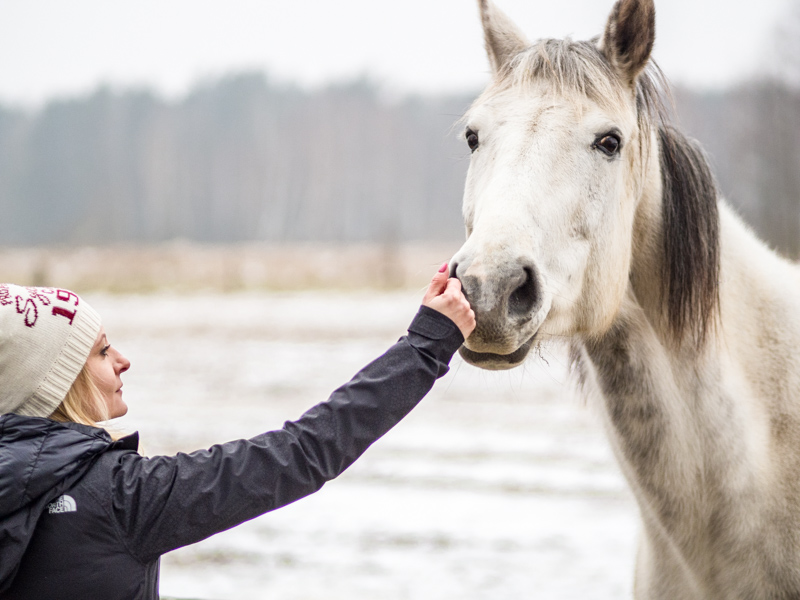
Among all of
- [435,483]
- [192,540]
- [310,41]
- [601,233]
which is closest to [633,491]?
[601,233]

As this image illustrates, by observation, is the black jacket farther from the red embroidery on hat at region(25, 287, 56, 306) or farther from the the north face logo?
the red embroidery on hat at region(25, 287, 56, 306)

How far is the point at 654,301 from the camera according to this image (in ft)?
6.35

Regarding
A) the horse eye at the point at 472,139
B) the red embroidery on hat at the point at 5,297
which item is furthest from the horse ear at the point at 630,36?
the red embroidery on hat at the point at 5,297

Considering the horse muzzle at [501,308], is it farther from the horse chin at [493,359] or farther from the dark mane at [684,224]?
the dark mane at [684,224]

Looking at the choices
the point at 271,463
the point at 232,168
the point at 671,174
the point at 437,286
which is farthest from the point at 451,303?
the point at 232,168

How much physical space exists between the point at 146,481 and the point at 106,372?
285mm

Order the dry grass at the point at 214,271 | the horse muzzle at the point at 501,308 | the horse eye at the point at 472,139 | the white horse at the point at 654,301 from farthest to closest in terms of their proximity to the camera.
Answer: the dry grass at the point at 214,271 < the horse eye at the point at 472,139 < the white horse at the point at 654,301 < the horse muzzle at the point at 501,308

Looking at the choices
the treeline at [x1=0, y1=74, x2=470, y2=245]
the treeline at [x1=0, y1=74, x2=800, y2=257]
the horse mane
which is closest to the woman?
the horse mane

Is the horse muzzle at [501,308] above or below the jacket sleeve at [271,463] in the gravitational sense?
above

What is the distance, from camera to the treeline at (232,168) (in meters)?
39.4

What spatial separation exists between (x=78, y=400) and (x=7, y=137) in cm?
5257

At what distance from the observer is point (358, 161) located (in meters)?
40.4

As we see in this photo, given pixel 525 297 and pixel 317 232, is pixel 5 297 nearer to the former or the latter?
pixel 525 297

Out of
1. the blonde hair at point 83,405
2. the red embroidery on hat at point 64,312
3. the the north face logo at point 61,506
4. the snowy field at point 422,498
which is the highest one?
the red embroidery on hat at point 64,312
